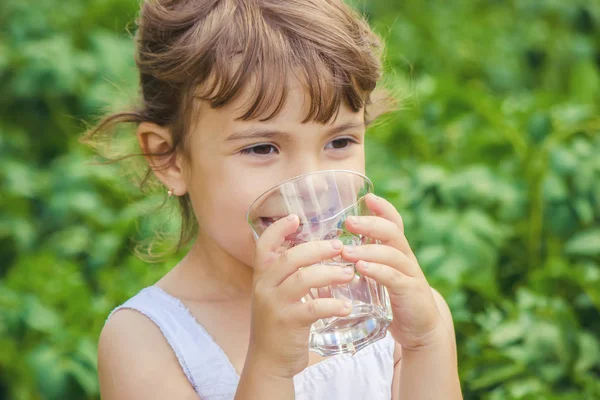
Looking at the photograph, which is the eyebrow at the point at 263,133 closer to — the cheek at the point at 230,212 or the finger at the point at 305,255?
the cheek at the point at 230,212

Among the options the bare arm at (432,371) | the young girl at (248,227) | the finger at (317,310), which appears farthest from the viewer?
the bare arm at (432,371)

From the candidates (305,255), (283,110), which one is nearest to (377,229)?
(305,255)

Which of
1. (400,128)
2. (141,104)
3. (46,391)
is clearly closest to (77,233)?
(46,391)

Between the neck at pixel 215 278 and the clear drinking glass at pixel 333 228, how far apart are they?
49 cm

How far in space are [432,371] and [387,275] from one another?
0.33 m

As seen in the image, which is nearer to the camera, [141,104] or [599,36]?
[141,104]

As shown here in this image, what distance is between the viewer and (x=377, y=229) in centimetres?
183

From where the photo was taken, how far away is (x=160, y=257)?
329 cm

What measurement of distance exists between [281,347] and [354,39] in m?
0.82

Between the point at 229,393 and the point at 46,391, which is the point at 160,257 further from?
the point at 229,393

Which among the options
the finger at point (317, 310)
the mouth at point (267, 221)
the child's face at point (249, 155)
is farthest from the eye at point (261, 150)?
the finger at point (317, 310)

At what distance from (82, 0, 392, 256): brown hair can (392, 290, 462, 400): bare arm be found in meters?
0.55

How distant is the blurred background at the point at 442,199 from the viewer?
10.2ft

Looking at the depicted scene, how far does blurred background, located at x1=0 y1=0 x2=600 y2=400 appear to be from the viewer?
311 centimetres
